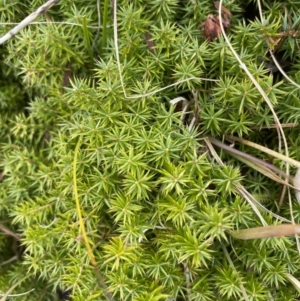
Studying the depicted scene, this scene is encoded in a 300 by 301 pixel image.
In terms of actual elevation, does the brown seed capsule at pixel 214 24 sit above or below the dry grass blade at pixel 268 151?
above

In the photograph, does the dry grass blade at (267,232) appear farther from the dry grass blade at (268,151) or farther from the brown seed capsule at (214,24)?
the brown seed capsule at (214,24)

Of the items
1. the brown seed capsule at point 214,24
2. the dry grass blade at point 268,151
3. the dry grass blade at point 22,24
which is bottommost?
the dry grass blade at point 268,151

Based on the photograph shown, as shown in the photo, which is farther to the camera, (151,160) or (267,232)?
(151,160)

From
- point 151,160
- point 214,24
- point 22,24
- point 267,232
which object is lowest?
point 267,232

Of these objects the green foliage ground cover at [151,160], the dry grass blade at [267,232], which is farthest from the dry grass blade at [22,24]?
the dry grass blade at [267,232]

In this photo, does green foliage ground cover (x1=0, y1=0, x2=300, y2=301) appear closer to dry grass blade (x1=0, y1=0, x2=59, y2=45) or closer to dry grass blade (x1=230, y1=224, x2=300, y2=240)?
dry grass blade (x1=230, y1=224, x2=300, y2=240)

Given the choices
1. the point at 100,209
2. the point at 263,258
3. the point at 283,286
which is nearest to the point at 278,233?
the point at 263,258

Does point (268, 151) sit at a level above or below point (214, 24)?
below

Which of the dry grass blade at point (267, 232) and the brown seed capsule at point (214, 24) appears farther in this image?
the brown seed capsule at point (214, 24)

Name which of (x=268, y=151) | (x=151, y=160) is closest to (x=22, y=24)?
(x=151, y=160)

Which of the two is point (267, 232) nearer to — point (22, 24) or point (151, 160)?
point (151, 160)
